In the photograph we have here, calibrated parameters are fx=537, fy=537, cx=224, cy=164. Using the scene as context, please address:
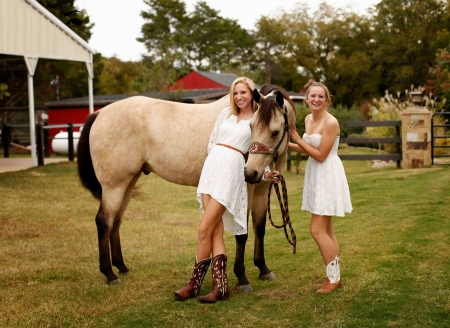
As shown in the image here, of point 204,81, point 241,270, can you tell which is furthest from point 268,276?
point 204,81

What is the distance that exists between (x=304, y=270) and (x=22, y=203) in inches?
244

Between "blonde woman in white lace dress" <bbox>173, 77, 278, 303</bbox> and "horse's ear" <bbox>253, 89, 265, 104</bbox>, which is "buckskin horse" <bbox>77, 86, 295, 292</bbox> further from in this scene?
"horse's ear" <bbox>253, 89, 265, 104</bbox>

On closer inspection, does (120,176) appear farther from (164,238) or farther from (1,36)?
(1,36)

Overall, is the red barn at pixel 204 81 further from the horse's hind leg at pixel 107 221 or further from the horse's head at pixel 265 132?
the horse's head at pixel 265 132

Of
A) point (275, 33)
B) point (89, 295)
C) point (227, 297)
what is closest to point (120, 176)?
point (89, 295)

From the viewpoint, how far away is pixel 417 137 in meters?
12.8

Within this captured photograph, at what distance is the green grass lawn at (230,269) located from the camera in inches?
156

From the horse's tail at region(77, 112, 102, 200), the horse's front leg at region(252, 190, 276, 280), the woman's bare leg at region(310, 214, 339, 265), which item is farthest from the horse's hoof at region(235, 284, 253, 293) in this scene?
the horse's tail at region(77, 112, 102, 200)

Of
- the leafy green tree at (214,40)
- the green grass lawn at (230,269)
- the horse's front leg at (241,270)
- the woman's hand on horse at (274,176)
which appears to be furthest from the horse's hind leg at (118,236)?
the leafy green tree at (214,40)

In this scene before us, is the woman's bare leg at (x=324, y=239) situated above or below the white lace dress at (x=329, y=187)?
below

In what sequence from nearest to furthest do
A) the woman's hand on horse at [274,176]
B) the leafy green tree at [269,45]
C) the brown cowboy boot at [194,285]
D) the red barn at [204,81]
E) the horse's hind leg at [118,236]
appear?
1. the woman's hand on horse at [274,176]
2. the brown cowboy boot at [194,285]
3. the horse's hind leg at [118,236]
4. the red barn at [204,81]
5. the leafy green tree at [269,45]

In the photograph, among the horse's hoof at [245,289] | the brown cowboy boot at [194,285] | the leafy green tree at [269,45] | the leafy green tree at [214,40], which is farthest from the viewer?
the leafy green tree at [214,40]

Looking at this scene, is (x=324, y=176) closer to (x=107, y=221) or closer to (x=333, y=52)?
(x=107, y=221)

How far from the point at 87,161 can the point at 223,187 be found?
1792 mm
